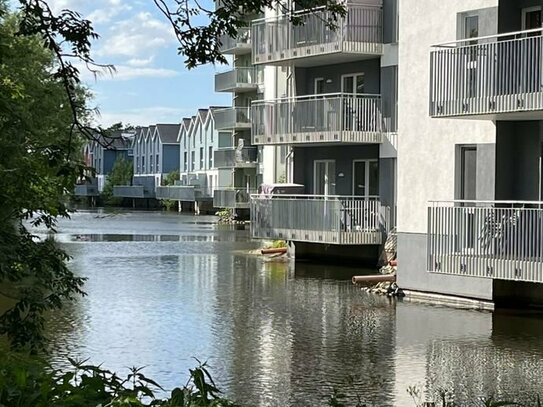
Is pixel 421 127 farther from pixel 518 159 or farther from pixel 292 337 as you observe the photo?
pixel 292 337

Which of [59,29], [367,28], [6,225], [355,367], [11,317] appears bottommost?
[355,367]

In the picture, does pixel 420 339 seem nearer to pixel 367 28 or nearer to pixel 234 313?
pixel 234 313

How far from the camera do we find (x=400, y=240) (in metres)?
27.1

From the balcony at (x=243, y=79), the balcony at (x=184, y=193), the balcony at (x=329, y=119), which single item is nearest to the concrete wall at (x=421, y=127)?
the balcony at (x=329, y=119)

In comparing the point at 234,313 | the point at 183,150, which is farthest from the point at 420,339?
the point at 183,150

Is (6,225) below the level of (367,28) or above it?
below

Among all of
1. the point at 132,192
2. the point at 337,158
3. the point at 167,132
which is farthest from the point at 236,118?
the point at 167,132

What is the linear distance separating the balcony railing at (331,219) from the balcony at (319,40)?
14.7 feet

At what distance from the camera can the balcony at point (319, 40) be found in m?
32.7

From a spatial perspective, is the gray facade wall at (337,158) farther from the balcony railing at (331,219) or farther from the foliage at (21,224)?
the foliage at (21,224)

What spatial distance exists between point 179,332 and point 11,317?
24.5ft

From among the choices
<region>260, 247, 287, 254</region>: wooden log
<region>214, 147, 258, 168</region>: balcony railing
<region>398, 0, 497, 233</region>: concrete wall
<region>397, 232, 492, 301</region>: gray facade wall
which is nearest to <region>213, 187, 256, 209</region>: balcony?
<region>214, 147, 258, 168</region>: balcony railing

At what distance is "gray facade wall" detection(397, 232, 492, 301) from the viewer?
23906 mm

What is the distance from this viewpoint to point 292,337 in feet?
63.4
